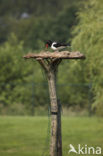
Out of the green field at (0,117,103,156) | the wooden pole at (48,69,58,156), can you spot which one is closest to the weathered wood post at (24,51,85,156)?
the wooden pole at (48,69,58,156)

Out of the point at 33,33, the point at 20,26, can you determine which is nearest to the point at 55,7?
the point at 20,26

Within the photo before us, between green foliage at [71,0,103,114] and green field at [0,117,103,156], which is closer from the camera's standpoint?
green field at [0,117,103,156]

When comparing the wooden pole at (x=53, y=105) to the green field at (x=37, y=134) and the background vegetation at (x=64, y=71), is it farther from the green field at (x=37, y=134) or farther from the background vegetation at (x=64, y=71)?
the green field at (x=37, y=134)

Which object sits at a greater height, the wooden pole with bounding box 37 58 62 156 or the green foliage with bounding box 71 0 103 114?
the green foliage with bounding box 71 0 103 114

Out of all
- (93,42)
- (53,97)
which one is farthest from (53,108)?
(93,42)

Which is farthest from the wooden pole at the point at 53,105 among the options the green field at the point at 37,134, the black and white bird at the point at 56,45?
the green field at the point at 37,134

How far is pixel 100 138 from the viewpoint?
15742 mm

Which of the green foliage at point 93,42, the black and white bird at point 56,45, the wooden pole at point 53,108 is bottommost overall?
the wooden pole at point 53,108

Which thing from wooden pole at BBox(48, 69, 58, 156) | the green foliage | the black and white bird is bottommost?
wooden pole at BBox(48, 69, 58, 156)

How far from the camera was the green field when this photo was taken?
12.8 metres

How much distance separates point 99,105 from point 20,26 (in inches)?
1944

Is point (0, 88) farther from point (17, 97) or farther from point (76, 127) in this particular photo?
point (76, 127)

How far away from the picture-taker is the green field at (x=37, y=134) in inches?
503

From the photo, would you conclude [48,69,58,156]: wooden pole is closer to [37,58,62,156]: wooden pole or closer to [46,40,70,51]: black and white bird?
[37,58,62,156]: wooden pole
